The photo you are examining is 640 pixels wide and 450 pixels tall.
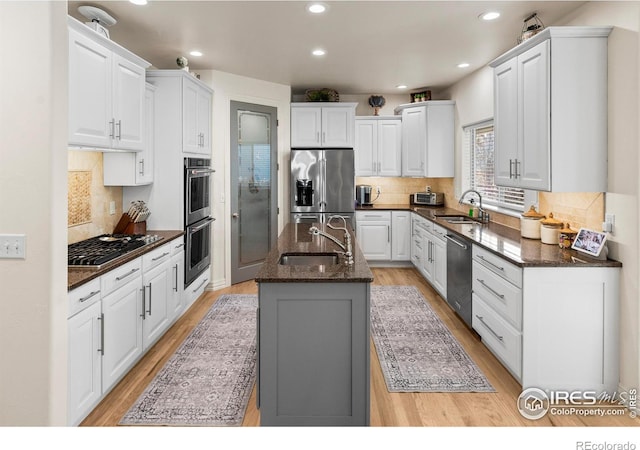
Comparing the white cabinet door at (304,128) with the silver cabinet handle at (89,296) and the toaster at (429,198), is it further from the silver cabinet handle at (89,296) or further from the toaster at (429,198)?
the silver cabinet handle at (89,296)

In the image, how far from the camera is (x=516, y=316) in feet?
9.70

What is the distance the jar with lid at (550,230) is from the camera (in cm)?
347

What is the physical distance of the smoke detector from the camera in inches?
127

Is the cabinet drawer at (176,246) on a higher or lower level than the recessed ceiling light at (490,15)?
lower

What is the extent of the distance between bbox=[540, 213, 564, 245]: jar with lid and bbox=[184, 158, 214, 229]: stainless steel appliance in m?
3.22

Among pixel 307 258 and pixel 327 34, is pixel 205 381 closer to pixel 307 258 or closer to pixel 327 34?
pixel 307 258

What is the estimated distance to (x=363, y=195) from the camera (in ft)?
23.4

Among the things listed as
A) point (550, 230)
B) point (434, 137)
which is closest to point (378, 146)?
point (434, 137)

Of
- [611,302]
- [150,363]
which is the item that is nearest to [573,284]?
[611,302]

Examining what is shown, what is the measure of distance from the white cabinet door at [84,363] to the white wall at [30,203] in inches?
9.0

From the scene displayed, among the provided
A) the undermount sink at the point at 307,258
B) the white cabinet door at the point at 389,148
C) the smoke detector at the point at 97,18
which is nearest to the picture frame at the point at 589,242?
the undermount sink at the point at 307,258

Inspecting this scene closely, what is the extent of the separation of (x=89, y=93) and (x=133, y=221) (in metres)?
1.36

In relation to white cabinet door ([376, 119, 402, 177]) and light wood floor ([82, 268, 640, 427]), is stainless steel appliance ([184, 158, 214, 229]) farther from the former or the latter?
white cabinet door ([376, 119, 402, 177])

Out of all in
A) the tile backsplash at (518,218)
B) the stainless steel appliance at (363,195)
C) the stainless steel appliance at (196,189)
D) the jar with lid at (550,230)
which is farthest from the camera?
the stainless steel appliance at (363,195)
